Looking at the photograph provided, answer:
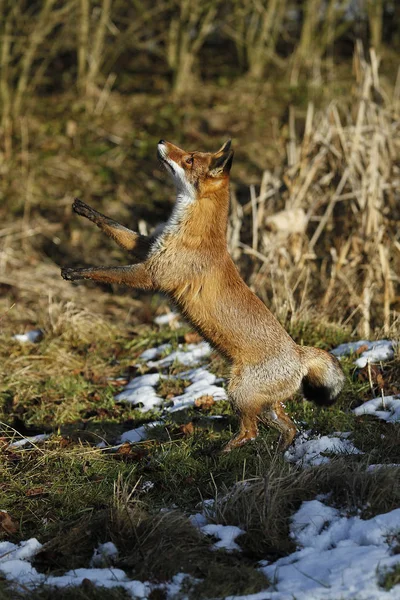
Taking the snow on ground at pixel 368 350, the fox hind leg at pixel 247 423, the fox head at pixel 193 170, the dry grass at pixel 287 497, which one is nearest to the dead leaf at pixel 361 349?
the snow on ground at pixel 368 350

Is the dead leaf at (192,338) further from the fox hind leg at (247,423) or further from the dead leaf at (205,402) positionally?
the fox hind leg at (247,423)

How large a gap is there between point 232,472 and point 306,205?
466cm

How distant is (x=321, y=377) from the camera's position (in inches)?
203

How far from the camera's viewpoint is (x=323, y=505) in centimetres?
410

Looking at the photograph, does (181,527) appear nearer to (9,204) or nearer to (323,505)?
(323,505)

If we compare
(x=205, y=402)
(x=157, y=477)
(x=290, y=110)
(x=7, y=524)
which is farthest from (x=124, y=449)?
(x=290, y=110)

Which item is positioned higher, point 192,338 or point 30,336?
point 192,338

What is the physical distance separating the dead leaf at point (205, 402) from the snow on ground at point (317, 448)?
0.92 meters

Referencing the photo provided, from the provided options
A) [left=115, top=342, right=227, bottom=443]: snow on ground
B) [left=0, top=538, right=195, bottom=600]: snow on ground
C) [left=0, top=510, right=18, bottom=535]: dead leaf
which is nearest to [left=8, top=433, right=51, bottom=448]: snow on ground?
[left=115, top=342, right=227, bottom=443]: snow on ground

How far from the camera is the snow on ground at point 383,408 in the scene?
5.38m

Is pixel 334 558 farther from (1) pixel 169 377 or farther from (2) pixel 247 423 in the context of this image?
(1) pixel 169 377

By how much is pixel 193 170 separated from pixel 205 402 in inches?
70.1

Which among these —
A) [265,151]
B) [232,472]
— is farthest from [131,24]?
[232,472]

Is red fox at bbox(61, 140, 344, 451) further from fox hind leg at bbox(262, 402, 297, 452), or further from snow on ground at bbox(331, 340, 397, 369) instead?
snow on ground at bbox(331, 340, 397, 369)
